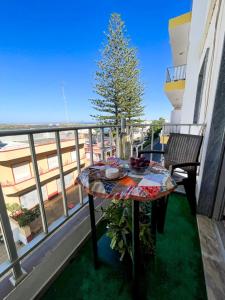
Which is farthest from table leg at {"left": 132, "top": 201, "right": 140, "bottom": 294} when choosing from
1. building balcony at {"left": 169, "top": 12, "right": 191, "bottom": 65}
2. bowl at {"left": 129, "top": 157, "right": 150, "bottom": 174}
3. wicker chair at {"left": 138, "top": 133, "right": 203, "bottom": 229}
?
building balcony at {"left": 169, "top": 12, "right": 191, "bottom": 65}

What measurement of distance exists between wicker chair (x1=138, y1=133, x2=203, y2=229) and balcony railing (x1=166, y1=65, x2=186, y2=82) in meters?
5.45

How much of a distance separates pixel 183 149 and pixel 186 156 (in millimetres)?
100

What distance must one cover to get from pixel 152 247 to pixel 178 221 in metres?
0.65

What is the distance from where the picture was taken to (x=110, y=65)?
8.62 metres

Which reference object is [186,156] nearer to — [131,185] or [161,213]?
[161,213]

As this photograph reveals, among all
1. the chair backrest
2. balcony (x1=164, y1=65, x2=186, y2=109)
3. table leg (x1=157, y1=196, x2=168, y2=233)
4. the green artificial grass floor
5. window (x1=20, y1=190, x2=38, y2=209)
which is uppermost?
balcony (x1=164, y1=65, x2=186, y2=109)

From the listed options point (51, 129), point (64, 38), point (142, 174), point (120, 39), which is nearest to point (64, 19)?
point (64, 38)

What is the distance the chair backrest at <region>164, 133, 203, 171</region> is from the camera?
160cm

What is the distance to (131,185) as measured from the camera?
775 millimetres

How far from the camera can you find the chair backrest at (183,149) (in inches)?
63.1

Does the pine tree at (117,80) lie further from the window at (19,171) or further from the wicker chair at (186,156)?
the wicker chair at (186,156)

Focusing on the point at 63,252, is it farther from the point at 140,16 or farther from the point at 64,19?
the point at 64,19

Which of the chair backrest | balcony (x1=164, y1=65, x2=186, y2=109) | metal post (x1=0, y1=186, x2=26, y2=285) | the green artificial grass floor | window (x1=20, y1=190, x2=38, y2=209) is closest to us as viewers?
metal post (x1=0, y1=186, x2=26, y2=285)

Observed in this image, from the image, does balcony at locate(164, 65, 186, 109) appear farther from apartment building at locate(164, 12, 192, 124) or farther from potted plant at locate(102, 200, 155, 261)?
potted plant at locate(102, 200, 155, 261)
